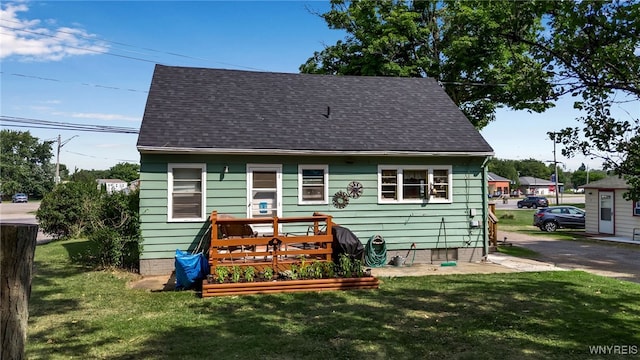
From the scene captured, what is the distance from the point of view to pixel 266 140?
1038cm

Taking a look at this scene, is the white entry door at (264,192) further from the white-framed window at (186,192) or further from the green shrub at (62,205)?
the green shrub at (62,205)

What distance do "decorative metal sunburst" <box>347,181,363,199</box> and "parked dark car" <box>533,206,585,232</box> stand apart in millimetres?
16941

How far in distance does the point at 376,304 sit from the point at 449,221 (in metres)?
5.16

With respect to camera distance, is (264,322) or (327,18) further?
(327,18)

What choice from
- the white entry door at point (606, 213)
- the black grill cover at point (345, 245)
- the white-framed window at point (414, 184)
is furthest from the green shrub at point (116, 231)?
the white entry door at point (606, 213)

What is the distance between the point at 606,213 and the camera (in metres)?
→ 20.2

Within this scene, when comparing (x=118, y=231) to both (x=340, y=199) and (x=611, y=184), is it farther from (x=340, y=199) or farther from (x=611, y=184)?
(x=611, y=184)

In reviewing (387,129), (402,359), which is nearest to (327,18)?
(387,129)

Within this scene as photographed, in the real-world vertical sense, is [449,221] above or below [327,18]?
below

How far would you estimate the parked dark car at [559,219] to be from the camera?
23.1 metres

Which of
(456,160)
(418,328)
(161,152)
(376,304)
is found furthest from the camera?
(456,160)

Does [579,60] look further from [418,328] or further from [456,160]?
[456,160]

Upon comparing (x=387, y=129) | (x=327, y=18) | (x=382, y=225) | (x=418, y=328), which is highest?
(x=327, y=18)

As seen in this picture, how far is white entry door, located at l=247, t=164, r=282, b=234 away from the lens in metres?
→ 10.2
